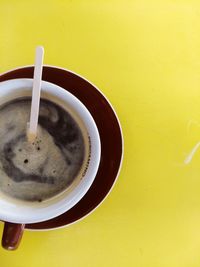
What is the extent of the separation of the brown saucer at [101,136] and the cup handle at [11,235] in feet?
0.35

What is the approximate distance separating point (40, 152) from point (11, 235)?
0.16 m

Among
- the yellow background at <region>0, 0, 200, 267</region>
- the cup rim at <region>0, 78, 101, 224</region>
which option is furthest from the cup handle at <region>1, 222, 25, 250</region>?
the yellow background at <region>0, 0, 200, 267</region>

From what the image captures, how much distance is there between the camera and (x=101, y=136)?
82 cm

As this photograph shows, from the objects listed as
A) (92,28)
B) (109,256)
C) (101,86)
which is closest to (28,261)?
(109,256)

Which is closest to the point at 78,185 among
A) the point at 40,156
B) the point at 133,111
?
the point at 40,156

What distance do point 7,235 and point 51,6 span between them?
485 millimetres

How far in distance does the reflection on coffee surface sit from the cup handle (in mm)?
86

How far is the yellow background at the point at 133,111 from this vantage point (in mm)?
857

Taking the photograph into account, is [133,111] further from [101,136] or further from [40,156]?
[40,156]

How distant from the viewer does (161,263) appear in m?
0.87

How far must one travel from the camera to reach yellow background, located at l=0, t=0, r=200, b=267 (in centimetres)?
86

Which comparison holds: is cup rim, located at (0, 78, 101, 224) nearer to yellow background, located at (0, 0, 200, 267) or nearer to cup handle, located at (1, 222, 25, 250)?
cup handle, located at (1, 222, 25, 250)

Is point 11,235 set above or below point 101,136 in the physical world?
below

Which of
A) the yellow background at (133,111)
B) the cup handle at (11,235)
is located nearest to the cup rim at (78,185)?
the cup handle at (11,235)
